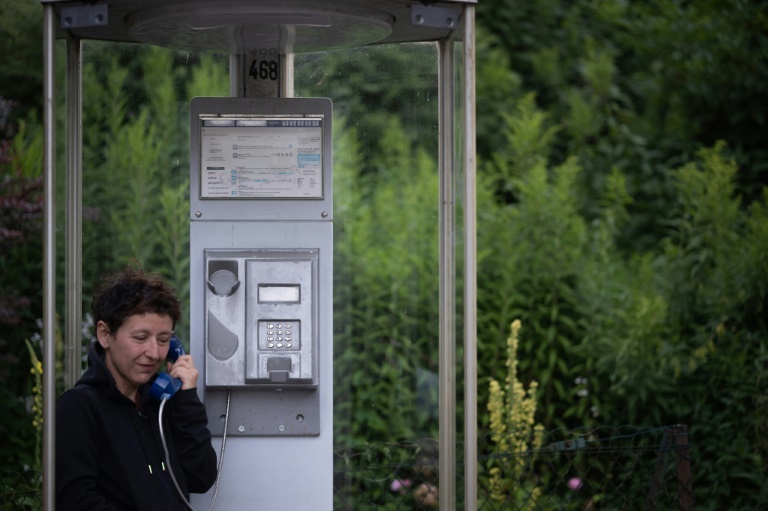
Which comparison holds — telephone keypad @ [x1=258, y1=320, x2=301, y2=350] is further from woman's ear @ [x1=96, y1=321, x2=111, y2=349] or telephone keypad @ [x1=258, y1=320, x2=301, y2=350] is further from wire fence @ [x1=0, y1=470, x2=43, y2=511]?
wire fence @ [x1=0, y1=470, x2=43, y2=511]

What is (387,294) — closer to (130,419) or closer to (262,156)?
(262,156)

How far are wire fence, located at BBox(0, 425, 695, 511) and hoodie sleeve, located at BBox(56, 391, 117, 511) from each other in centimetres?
115

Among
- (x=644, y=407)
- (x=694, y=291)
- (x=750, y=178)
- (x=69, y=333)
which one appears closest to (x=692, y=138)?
(x=750, y=178)

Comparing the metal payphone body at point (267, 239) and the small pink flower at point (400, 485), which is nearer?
the metal payphone body at point (267, 239)

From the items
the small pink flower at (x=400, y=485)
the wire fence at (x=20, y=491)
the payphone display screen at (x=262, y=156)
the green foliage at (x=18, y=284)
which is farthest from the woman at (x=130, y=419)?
the green foliage at (x=18, y=284)

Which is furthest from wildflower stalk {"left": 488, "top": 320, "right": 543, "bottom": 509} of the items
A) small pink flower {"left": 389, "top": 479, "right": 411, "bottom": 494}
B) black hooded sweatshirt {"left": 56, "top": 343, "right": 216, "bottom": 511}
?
black hooded sweatshirt {"left": 56, "top": 343, "right": 216, "bottom": 511}

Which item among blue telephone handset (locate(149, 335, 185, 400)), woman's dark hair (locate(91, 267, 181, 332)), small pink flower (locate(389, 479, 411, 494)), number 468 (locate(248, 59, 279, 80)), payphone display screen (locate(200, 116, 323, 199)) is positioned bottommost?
small pink flower (locate(389, 479, 411, 494))

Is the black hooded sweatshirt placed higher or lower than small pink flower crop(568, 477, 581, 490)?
higher

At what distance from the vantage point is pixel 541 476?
18.0ft

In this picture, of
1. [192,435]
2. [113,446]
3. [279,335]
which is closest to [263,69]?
[279,335]

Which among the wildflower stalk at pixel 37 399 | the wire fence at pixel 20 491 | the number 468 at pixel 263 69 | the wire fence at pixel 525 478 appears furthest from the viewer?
the wildflower stalk at pixel 37 399

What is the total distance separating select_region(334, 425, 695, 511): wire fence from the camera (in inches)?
181

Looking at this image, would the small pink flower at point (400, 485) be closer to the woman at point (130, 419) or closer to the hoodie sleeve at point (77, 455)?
the woman at point (130, 419)

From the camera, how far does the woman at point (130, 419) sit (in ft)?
10.6
